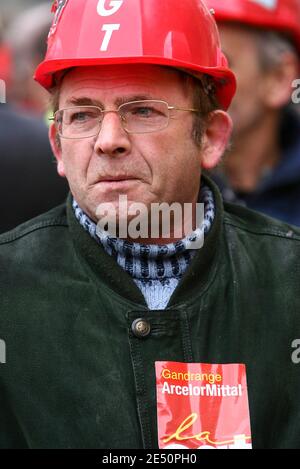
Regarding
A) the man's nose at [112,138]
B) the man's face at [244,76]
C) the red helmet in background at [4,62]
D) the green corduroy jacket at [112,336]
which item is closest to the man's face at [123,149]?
the man's nose at [112,138]

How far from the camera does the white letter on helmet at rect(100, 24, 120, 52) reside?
11.0ft

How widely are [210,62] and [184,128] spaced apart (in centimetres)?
25

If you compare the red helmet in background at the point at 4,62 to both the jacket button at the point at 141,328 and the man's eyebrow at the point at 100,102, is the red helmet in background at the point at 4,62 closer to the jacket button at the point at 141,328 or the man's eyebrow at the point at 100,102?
the man's eyebrow at the point at 100,102

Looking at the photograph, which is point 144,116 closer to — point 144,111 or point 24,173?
point 144,111

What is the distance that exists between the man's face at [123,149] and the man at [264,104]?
207 cm

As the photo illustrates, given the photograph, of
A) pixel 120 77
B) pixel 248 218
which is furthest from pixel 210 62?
pixel 248 218

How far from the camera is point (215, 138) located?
3793mm

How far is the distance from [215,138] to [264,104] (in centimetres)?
209

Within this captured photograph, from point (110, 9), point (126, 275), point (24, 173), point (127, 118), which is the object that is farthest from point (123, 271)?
point (24, 173)

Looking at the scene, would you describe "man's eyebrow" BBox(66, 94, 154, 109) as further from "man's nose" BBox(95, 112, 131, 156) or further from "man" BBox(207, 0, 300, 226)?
"man" BBox(207, 0, 300, 226)

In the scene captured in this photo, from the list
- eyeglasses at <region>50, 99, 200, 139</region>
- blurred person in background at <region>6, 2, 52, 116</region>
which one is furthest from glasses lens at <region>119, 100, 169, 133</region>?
blurred person in background at <region>6, 2, 52, 116</region>

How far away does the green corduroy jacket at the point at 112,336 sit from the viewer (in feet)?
10.5

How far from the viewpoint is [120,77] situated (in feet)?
11.1

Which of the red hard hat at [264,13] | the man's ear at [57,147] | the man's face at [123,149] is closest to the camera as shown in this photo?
the man's face at [123,149]
